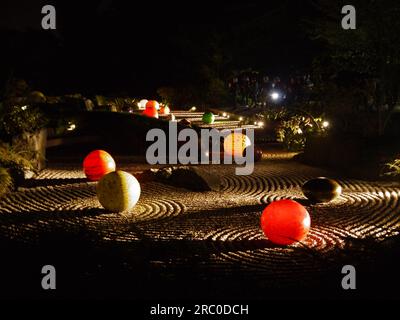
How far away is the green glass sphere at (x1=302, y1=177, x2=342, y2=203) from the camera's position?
371 inches

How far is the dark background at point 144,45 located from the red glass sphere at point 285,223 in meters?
25.2

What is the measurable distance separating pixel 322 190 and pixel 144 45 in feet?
104

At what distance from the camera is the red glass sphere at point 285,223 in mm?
6910

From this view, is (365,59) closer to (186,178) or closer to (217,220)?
(186,178)

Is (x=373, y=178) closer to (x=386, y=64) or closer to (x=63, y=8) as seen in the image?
(x=386, y=64)

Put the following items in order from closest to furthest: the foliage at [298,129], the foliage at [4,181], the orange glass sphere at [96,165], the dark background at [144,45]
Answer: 1. the foliage at [4,181]
2. the orange glass sphere at [96,165]
3. the foliage at [298,129]
4. the dark background at [144,45]

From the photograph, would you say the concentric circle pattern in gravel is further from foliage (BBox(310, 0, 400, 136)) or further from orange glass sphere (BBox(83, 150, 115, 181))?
foliage (BBox(310, 0, 400, 136))

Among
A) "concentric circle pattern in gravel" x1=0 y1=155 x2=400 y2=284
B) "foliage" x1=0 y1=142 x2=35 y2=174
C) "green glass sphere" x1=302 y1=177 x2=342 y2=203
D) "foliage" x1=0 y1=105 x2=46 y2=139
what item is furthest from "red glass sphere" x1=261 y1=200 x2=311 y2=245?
"foliage" x1=0 y1=105 x2=46 y2=139

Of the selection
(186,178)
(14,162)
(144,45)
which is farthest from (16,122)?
(144,45)

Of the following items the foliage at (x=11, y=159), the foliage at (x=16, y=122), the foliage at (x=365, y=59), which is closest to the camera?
the foliage at (x=11, y=159)

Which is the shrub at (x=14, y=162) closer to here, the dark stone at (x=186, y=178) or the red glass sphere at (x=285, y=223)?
the dark stone at (x=186, y=178)

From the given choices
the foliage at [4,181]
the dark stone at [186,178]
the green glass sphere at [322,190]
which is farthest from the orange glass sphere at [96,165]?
the green glass sphere at [322,190]

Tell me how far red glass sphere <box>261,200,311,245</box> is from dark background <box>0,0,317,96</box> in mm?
25184

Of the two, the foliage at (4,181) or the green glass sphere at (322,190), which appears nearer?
the green glass sphere at (322,190)
